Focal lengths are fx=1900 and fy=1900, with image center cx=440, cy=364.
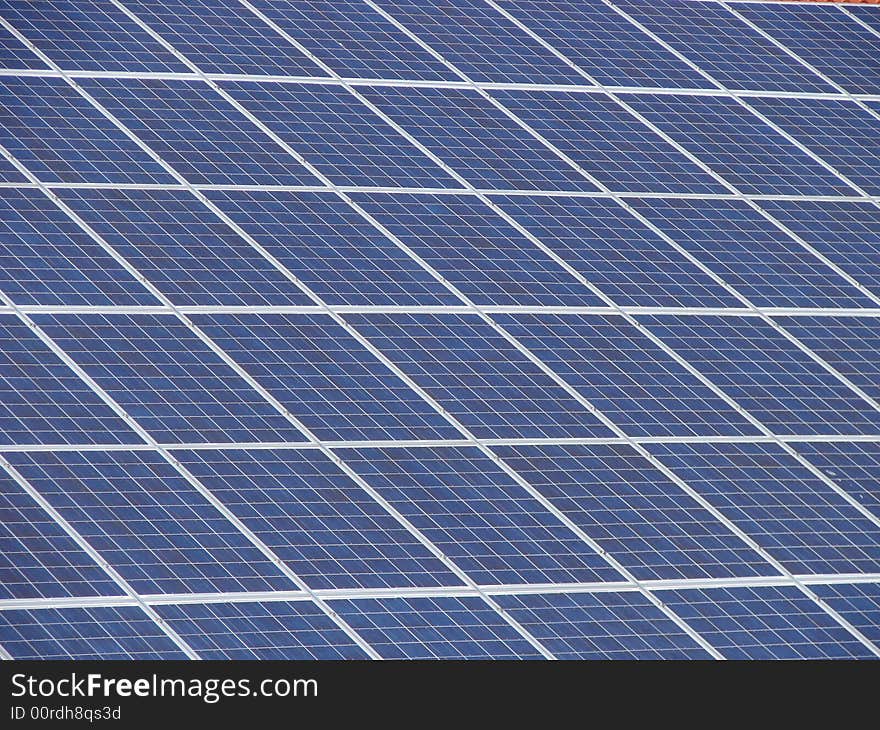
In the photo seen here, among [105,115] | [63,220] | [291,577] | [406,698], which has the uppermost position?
[105,115]

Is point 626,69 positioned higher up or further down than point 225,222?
higher up

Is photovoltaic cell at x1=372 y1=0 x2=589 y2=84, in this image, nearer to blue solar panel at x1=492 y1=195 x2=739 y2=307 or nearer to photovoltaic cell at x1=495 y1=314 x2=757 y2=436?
blue solar panel at x1=492 y1=195 x2=739 y2=307

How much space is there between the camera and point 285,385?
24375 mm

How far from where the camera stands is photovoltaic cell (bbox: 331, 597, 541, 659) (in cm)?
2141

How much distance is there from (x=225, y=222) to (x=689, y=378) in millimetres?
6770

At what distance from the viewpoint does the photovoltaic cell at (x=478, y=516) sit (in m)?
22.6

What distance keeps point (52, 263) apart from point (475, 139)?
7.18 metres

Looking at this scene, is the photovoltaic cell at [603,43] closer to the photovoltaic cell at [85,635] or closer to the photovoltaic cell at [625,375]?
the photovoltaic cell at [625,375]

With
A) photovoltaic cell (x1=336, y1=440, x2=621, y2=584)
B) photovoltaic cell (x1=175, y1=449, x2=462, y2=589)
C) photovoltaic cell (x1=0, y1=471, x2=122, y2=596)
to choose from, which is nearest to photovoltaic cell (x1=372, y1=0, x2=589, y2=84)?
photovoltaic cell (x1=336, y1=440, x2=621, y2=584)

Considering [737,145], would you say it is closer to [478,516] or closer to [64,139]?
[478,516]

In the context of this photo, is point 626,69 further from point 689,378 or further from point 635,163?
point 689,378

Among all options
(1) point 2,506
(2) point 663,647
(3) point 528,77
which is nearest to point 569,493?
(2) point 663,647

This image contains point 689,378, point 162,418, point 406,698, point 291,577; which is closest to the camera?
point 406,698

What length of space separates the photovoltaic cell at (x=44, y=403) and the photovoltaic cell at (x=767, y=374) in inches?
309
